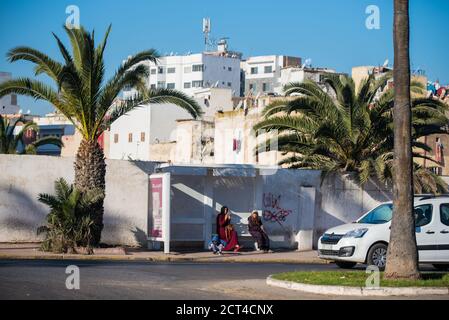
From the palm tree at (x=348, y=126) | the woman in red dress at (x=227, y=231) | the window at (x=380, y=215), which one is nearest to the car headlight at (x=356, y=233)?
the window at (x=380, y=215)

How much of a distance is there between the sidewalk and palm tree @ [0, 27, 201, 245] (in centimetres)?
141

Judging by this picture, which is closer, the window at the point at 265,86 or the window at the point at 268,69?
the window at the point at 265,86

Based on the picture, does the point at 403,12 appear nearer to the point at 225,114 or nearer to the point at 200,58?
the point at 225,114

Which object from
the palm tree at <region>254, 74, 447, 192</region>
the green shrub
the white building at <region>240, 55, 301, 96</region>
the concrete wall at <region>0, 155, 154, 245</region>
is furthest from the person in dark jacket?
the white building at <region>240, 55, 301, 96</region>

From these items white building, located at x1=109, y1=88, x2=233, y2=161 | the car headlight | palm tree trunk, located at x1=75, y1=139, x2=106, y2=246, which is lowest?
the car headlight

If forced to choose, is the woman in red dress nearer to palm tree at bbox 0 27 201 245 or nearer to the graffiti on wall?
the graffiti on wall

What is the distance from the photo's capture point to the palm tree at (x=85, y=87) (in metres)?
25.9

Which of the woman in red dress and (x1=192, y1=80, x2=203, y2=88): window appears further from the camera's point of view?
(x1=192, y1=80, x2=203, y2=88): window

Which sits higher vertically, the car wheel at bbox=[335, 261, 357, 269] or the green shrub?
the green shrub

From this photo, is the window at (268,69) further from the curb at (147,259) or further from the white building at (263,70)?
the curb at (147,259)

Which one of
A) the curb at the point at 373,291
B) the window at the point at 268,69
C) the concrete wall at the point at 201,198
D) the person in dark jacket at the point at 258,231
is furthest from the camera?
the window at the point at 268,69

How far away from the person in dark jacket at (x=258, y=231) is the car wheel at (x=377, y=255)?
7784 mm

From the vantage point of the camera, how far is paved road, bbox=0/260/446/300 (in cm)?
1419

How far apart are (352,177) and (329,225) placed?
1989mm
